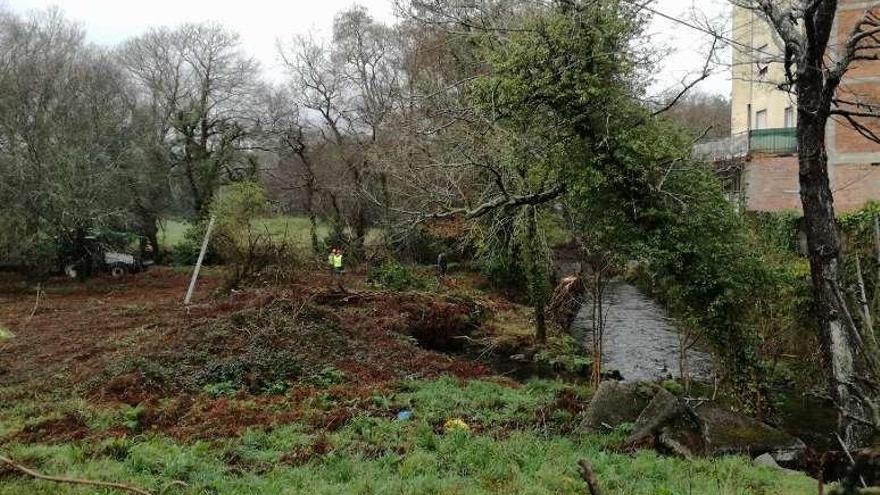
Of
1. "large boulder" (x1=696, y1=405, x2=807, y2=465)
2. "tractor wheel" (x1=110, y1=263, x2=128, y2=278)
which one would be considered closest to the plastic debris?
"large boulder" (x1=696, y1=405, x2=807, y2=465)

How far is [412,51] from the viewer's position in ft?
86.9

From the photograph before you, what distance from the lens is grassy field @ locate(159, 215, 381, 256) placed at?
913 inches

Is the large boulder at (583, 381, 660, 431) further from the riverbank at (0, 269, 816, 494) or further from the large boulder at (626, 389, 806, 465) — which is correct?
the large boulder at (626, 389, 806, 465)

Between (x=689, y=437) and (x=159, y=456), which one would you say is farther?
(x=689, y=437)

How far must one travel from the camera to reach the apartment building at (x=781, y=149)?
19.1 meters

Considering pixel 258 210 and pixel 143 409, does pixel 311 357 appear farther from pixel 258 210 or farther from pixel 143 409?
pixel 258 210

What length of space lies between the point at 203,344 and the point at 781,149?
22077 millimetres

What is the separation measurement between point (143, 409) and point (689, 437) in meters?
8.30

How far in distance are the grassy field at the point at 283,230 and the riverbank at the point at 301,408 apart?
4.95 metres

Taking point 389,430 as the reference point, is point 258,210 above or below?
above

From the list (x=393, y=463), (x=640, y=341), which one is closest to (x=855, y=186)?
(x=640, y=341)

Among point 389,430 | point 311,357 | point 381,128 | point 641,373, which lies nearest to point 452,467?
point 389,430

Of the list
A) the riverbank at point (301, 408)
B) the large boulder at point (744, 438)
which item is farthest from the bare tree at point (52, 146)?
the large boulder at point (744, 438)

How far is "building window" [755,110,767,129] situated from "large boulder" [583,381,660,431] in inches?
979
